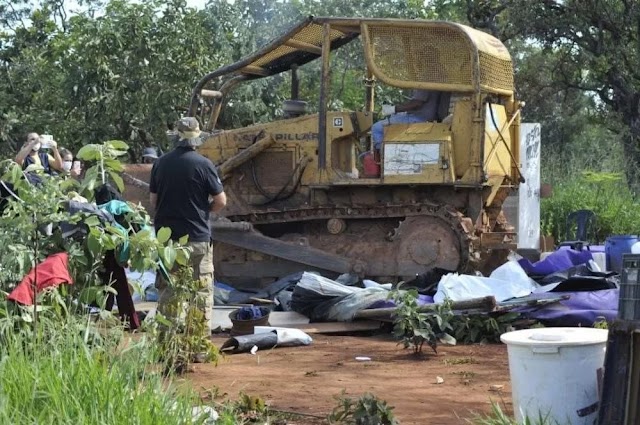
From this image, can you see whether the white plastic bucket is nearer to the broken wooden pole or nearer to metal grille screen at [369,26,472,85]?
the broken wooden pole

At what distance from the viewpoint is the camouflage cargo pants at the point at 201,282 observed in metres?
8.28

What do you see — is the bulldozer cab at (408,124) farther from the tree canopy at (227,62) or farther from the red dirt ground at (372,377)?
the tree canopy at (227,62)

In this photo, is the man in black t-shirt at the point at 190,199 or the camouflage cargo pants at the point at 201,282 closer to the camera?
the camouflage cargo pants at the point at 201,282

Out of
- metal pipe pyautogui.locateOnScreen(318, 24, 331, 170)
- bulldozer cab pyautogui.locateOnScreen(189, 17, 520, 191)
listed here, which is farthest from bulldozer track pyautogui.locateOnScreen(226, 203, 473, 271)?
metal pipe pyautogui.locateOnScreen(318, 24, 331, 170)

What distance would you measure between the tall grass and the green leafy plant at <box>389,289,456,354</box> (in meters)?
3.07

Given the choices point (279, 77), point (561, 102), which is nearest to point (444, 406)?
point (279, 77)

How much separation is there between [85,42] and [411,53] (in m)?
7.65

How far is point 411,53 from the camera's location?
13.2 m

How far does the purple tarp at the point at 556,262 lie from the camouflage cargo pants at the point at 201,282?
14.3ft

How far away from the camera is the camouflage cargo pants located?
828 centimetres

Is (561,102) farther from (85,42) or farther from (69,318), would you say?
(69,318)

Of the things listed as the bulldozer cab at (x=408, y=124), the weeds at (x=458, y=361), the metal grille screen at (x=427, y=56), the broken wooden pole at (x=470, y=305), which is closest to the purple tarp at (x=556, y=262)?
the bulldozer cab at (x=408, y=124)

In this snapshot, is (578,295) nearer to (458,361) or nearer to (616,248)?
(458,361)

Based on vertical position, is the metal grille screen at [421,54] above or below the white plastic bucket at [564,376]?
above
